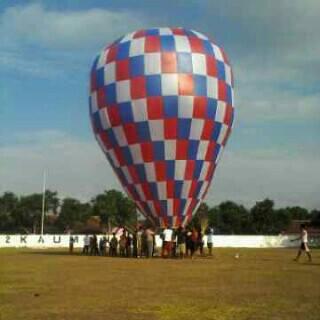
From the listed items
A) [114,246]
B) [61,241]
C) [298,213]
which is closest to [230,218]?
[298,213]

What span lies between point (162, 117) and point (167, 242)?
586 centimetres

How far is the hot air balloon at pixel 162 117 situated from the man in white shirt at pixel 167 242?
939mm

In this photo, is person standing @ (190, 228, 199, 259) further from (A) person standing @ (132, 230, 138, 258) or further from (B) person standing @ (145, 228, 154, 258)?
(A) person standing @ (132, 230, 138, 258)

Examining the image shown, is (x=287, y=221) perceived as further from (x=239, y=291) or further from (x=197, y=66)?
(x=239, y=291)

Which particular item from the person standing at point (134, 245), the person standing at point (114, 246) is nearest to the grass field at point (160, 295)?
the person standing at point (134, 245)

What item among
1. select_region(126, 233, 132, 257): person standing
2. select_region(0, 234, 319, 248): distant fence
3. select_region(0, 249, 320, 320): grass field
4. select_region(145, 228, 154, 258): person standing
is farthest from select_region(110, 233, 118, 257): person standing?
select_region(0, 234, 319, 248): distant fence

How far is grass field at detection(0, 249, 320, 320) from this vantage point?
415 inches

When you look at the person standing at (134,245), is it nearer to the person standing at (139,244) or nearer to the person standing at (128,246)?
the person standing at (139,244)

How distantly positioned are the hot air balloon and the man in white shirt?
94 cm

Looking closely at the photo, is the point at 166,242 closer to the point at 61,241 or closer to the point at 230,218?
the point at 61,241

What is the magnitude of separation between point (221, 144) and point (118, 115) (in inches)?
225

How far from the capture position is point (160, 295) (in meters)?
13.2

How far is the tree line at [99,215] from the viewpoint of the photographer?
123188 millimetres

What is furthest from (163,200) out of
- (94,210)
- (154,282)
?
(94,210)
